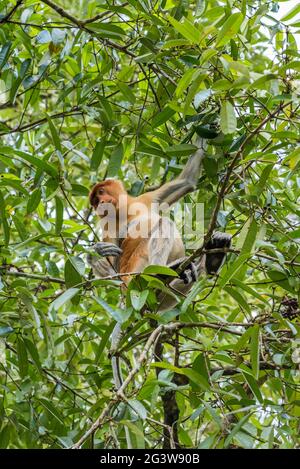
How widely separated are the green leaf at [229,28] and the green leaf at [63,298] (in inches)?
47.7

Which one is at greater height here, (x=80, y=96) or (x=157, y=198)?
(x=80, y=96)

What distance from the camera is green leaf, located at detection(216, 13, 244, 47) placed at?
2959mm

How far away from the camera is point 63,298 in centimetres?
297

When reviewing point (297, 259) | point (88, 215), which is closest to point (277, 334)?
point (297, 259)

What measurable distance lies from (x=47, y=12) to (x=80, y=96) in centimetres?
71

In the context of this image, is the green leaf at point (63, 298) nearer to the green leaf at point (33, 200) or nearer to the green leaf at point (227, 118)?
the green leaf at point (33, 200)

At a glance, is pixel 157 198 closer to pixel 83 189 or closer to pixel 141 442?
pixel 83 189

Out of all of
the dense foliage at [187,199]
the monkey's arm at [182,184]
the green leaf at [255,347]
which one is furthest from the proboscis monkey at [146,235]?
the green leaf at [255,347]

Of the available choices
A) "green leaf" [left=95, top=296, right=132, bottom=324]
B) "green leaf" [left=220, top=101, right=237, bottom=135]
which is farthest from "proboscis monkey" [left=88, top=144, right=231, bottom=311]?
"green leaf" [left=95, top=296, right=132, bottom=324]

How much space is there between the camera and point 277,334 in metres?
3.72

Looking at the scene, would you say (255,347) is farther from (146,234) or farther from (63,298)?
(146,234)

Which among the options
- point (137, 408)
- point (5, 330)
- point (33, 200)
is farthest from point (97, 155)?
point (137, 408)

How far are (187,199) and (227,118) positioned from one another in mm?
1470

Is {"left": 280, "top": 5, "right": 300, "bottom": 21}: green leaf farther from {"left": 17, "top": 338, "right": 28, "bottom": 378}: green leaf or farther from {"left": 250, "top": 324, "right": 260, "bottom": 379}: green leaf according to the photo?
{"left": 17, "top": 338, "right": 28, "bottom": 378}: green leaf
